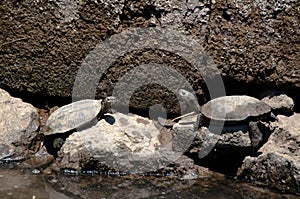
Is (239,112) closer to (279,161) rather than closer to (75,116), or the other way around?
(279,161)

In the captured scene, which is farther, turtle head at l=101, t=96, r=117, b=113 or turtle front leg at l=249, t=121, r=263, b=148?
turtle head at l=101, t=96, r=117, b=113

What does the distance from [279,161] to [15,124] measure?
2.20m

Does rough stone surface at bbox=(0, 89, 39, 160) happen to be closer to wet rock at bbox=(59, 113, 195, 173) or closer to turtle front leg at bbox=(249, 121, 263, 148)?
wet rock at bbox=(59, 113, 195, 173)

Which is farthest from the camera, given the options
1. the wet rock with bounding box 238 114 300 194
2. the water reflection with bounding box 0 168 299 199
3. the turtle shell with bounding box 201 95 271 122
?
the turtle shell with bounding box 201 95 271 122

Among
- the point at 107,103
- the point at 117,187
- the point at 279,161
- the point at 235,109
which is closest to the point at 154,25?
the point at 107,103

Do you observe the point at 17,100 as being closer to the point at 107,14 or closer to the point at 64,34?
the point at 64,34

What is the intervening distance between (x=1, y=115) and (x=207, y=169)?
5.99 ft

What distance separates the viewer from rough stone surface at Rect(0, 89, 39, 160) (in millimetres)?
4566

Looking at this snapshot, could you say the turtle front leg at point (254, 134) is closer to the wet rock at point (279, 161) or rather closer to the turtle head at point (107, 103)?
the wet rock at point (279, 161)

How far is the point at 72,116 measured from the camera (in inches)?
181

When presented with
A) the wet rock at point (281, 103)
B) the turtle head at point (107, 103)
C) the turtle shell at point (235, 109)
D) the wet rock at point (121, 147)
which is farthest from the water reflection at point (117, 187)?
the wet rock at point (281, 103)

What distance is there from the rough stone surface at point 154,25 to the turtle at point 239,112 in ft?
1.03

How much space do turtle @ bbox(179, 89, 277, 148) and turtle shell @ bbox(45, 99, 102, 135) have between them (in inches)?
35.7

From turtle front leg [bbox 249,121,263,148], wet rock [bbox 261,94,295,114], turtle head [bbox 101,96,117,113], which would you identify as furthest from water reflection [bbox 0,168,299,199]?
wet rock [bbox 261,94,295,114]
